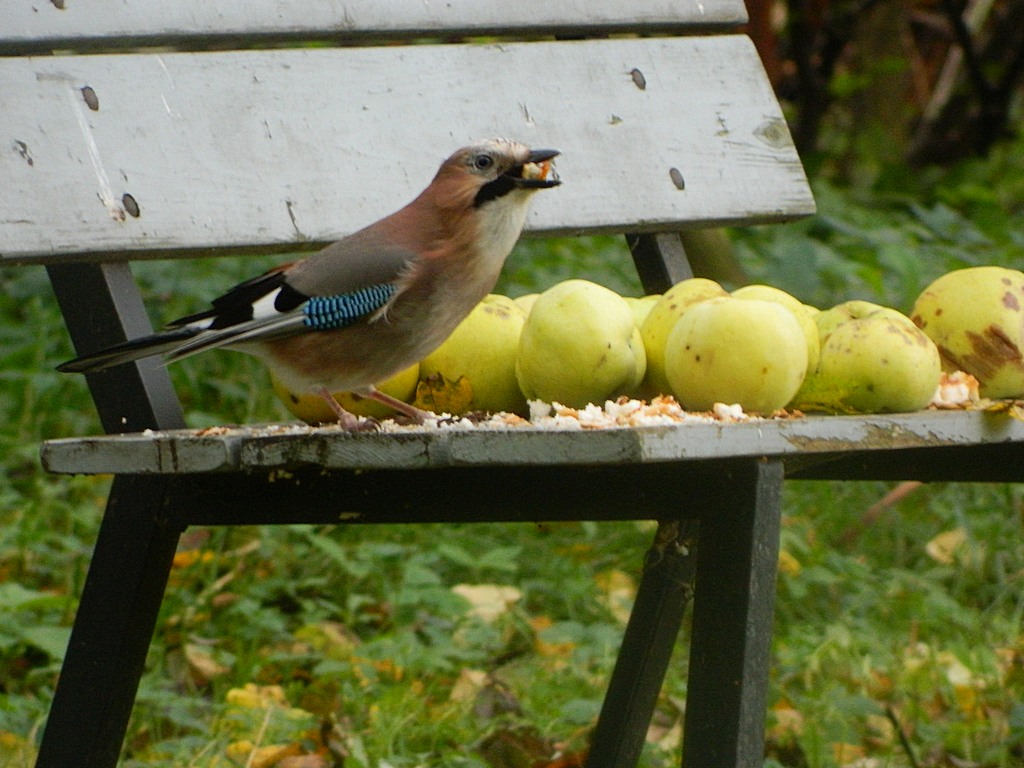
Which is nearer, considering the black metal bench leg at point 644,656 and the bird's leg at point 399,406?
the bird's leg at point 399,406

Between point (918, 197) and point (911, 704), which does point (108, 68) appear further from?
point (918, 197)

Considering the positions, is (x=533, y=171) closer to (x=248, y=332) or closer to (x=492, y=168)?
(x=492, y=168)

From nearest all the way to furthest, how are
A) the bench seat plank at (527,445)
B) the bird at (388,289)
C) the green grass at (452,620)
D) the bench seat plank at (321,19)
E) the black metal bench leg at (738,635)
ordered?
the bench seat plank at (527,445) < the black metal bench leg at (738,635) < the bird at (388,289) < the bench seat plank at (321,19) < the green grass at (452,620)

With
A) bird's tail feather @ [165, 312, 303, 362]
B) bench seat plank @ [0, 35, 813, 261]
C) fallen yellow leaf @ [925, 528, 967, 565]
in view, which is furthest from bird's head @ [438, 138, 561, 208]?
fallen yellow leaf @ [925, 528, 967, 565]

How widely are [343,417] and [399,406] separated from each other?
0.47 feet

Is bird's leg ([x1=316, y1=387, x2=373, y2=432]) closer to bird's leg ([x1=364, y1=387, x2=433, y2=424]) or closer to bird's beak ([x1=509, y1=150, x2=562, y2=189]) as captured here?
bird's leg ([x1=364, y1=387, x2=433, y2=424])

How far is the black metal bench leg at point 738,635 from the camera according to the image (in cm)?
188

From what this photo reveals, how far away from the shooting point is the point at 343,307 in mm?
2275

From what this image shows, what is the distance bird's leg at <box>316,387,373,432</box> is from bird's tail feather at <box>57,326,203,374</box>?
0.30 m

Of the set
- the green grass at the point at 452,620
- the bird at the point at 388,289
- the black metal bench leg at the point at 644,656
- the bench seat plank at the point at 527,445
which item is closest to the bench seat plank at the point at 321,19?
the bird at the point at 388,289

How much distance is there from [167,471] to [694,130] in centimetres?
166

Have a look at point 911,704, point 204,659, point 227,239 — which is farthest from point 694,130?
point 204,659

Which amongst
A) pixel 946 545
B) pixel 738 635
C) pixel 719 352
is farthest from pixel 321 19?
pixel 946 545

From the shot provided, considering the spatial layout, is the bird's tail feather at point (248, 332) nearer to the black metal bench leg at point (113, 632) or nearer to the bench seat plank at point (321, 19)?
the black metal bench leg at point (113, 632)
